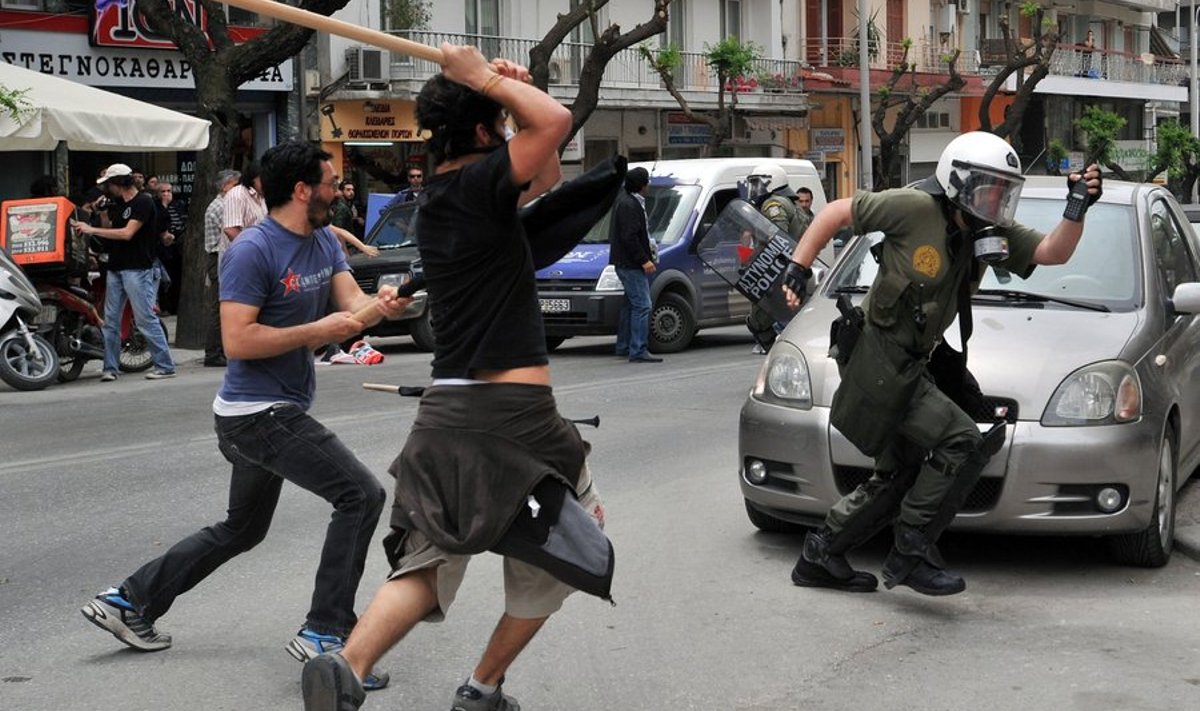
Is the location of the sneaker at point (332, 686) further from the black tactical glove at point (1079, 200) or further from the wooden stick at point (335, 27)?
the black tactical glove at point (1079, 200)

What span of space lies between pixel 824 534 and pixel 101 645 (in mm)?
2716

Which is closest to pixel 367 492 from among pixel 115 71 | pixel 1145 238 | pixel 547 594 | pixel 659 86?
pixel 547 594

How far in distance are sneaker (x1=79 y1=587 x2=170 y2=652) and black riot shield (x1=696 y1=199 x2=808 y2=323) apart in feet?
8.39

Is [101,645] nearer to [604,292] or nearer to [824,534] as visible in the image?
[824,534]

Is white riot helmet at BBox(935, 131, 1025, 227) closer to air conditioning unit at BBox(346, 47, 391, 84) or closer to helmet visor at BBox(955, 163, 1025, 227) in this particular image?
helmet visor at BBox(955, 163, 1025, 227)

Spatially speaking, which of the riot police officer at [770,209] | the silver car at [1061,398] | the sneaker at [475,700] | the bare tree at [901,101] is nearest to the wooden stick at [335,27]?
the sneaker at [475,700]

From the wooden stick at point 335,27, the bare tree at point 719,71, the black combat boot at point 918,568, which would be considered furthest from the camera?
the bare tree at point 719,71

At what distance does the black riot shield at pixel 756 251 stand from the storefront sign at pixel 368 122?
14.0 metres

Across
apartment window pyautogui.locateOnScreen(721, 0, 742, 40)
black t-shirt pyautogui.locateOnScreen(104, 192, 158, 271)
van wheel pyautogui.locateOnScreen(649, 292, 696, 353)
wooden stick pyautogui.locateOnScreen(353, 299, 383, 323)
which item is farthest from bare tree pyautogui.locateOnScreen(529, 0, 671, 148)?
wooden stick pyautogui.locateOnScreen(353, 299, 383, 323)

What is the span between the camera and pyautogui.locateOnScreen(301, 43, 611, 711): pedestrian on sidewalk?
4.26 metres

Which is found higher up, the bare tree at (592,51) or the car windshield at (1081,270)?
the bare tree at (592,51)

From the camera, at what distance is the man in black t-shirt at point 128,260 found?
576 inches

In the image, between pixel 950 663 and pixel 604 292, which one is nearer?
pixel 950 663

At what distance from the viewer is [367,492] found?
5.42 meters
